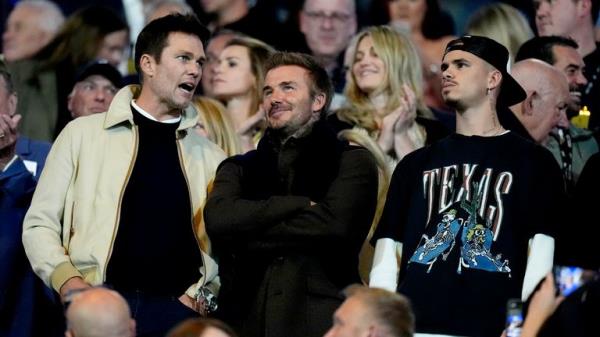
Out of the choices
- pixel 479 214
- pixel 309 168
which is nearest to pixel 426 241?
pixel 479 214

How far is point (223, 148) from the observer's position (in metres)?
8.84

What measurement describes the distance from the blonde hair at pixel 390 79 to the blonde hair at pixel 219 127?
699 millimetres

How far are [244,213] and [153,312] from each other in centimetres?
65

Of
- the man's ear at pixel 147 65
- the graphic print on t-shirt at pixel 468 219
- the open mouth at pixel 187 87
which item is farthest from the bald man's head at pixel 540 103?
the man's ear at pixel 147 65

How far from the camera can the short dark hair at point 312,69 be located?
8.14 metres

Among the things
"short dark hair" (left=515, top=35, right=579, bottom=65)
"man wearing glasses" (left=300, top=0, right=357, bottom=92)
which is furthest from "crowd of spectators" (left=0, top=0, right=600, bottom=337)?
"man wearing glasses" (left=300, top=0, right=357, bottom=92)

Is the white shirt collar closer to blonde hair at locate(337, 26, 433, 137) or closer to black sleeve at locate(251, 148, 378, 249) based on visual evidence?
black sleeve at locate(251, 148, 378, 249)

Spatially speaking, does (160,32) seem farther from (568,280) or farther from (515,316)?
(568,280)

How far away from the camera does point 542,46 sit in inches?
386

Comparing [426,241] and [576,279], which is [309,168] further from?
[576,279]

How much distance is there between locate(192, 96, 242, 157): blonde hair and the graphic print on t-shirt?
1750 millimetres

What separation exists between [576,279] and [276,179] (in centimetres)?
214

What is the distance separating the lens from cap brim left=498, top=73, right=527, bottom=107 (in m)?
7.73

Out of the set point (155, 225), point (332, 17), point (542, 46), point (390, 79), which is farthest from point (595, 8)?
point (155, 225)
